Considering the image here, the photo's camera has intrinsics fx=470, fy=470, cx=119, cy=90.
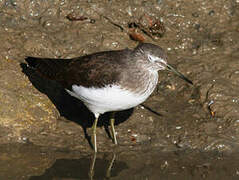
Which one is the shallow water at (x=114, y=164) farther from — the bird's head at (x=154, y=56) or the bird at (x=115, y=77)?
the bird's head at (x=154, y=56)

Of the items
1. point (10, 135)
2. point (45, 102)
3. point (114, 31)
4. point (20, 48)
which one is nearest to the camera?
point (10, 135)

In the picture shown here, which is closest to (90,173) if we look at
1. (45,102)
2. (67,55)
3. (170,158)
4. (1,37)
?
(170,158)

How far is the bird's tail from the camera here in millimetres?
7035

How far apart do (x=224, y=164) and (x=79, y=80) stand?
2.31 m

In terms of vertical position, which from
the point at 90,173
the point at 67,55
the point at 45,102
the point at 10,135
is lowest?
the point at 90,173

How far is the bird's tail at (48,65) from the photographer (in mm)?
7035

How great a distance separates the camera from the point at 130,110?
24.7 ft

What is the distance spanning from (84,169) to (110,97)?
1022mm

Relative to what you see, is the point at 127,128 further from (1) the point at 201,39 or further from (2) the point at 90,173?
(1) the point at 201,39

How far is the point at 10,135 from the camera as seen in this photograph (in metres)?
6.83

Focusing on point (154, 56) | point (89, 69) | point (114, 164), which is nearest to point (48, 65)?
point (89, 69)

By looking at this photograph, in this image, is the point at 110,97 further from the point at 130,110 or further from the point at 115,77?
the point at 130,110

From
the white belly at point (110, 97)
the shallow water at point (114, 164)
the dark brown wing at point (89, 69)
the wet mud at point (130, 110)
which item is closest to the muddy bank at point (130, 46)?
the wet mud at point (130, 110)

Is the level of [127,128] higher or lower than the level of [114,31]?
lower
